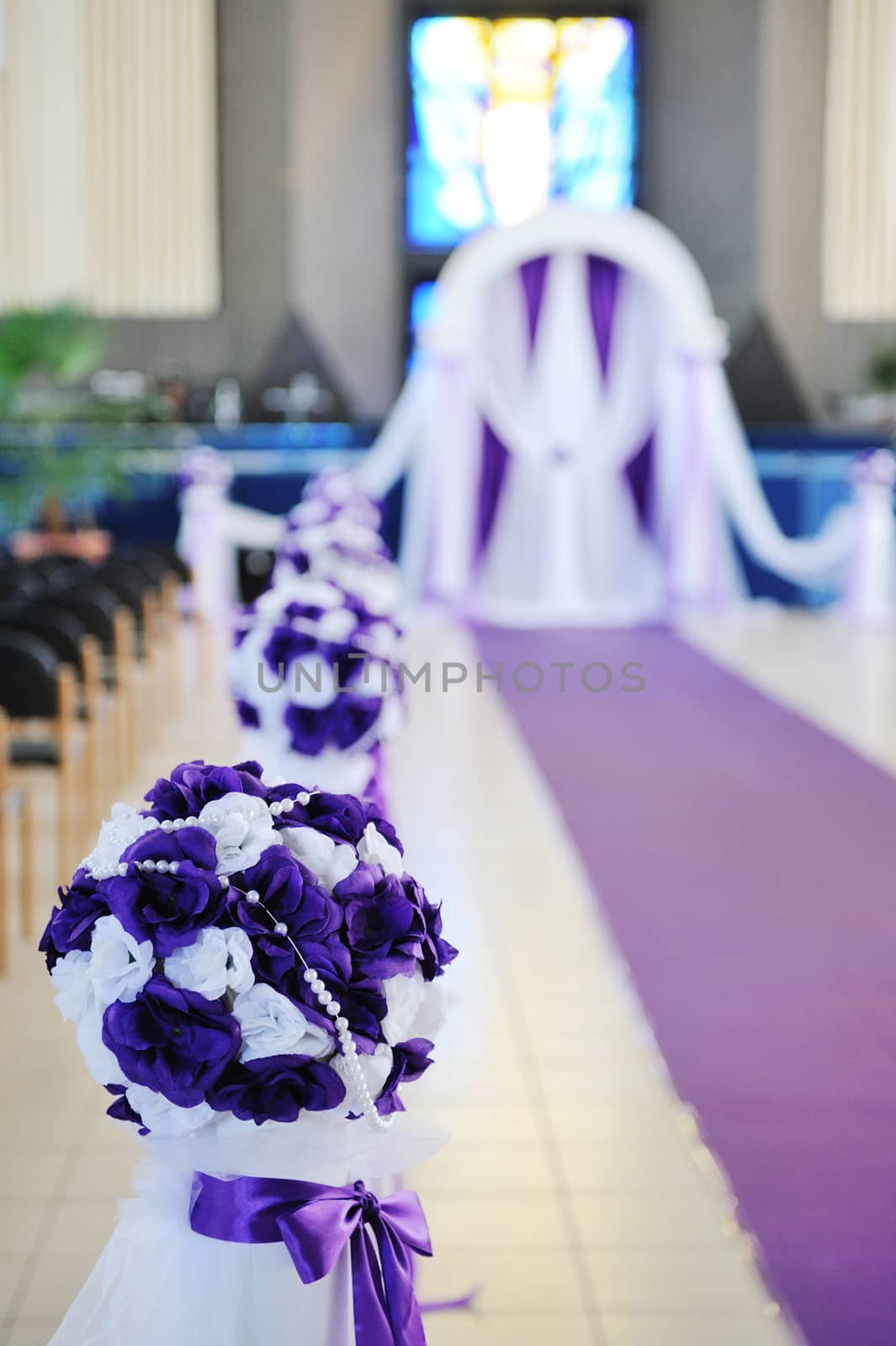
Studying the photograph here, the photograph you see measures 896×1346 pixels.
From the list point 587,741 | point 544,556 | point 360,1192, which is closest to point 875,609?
point 544,556

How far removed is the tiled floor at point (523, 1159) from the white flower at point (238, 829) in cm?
56

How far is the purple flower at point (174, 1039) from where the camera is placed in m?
1.71

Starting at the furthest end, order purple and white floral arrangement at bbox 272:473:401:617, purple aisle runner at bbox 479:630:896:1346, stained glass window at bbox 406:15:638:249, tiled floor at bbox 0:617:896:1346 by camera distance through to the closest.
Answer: stained glass window at bbox 406:15:638:249 → purple and white floral arrangement at bbox 272:473:401:617 → purple aisle runner at bbox 479:630:896:1346 → tiled floor at bbox 0:617:896:1346

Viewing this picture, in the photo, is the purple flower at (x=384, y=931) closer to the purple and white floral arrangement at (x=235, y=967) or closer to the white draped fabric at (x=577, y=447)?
the purple and white floral arrangement at (x=235, y=967)

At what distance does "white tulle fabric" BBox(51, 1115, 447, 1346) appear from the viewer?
1812 millimetres

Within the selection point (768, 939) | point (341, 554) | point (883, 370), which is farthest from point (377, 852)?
point (883, 370)

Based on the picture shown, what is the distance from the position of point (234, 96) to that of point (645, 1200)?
14.6 m

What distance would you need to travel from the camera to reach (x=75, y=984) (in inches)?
70.7

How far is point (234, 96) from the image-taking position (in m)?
15.8

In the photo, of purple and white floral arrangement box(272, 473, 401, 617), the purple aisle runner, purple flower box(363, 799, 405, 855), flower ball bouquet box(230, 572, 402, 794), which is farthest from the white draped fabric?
purple flower box(363, 799, 405, 855)

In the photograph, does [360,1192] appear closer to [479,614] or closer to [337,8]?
[479,614]

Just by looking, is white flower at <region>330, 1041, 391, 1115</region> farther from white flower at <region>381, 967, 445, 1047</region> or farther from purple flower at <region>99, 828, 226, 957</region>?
purple flower at <region>99, 828, 226, 957</region>

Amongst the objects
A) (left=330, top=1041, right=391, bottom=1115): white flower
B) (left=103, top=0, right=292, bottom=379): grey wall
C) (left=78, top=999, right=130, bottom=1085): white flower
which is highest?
(left=103, top=0, right=292, bottom=379): grey wall

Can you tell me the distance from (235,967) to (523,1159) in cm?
166
